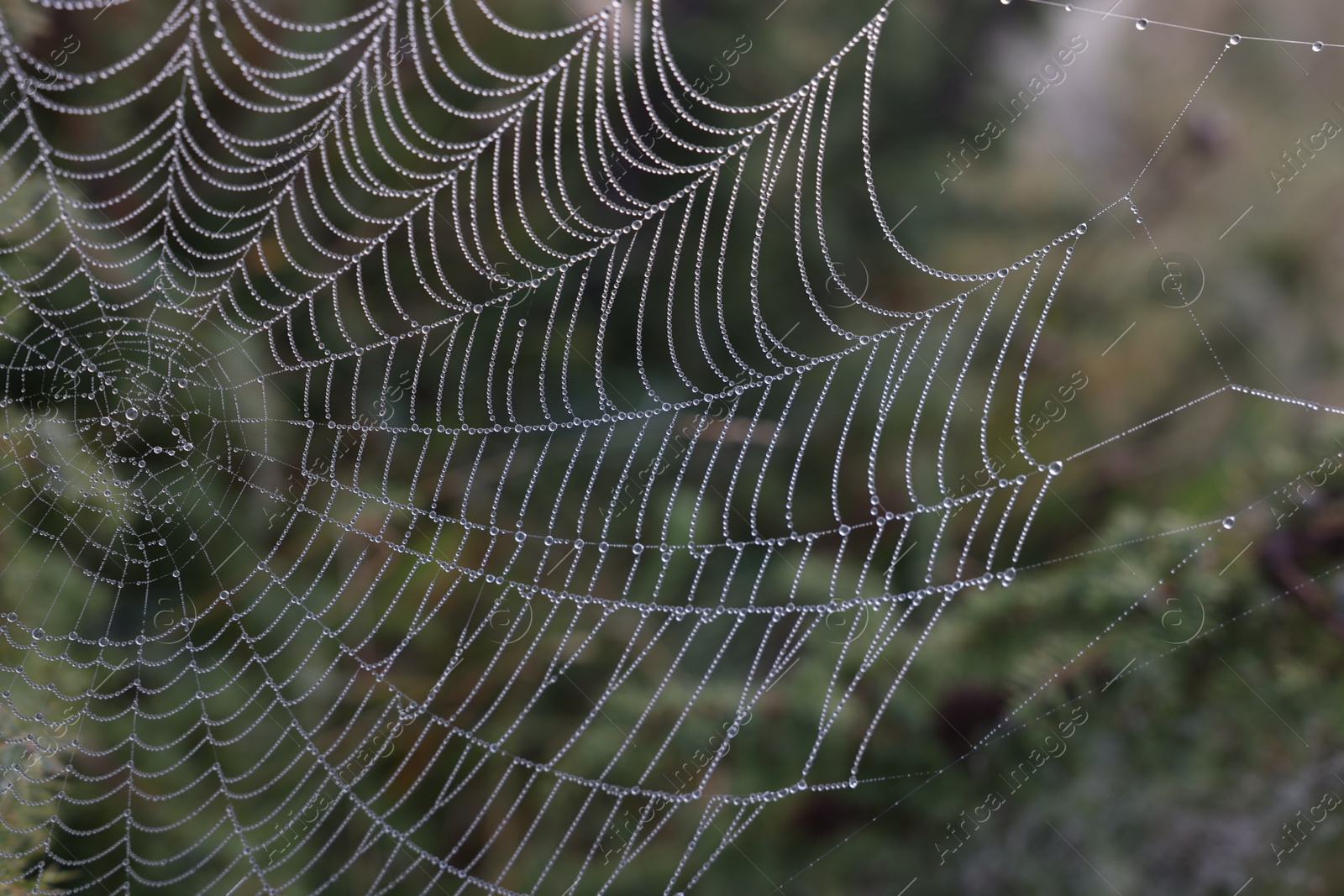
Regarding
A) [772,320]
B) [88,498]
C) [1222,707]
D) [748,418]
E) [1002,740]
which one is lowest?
[1222,707]

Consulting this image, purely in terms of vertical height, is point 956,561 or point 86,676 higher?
point 86,676

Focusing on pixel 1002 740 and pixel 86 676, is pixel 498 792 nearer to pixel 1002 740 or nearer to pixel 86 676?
pixel 86 676

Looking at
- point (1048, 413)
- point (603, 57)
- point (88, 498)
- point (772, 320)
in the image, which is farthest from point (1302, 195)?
point (88, 498)

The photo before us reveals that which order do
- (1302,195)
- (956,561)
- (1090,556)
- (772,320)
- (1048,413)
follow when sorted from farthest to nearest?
(1302,195), (1048,413), (956,561), (772,320), (1090,556)

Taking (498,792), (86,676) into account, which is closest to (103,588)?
(86,676)

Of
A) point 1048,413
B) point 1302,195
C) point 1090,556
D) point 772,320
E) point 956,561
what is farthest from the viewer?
point 1302,195

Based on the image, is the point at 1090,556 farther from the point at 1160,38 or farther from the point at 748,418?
the point at 1160,38

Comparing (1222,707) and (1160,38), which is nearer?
(1222,707)
